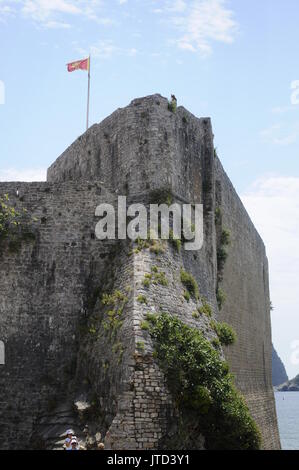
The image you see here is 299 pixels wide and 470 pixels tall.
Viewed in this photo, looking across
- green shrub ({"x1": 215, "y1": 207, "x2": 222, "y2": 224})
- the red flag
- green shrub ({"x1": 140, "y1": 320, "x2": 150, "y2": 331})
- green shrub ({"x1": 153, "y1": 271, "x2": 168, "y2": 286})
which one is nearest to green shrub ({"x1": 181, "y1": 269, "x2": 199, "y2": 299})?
green shrub ({"x1": 153, "y1": 271, "x2": 168, "y2": 286})

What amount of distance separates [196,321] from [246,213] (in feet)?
48.8

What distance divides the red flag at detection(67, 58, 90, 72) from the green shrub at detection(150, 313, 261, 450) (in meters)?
15.3

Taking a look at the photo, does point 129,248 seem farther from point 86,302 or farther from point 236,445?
point 236,445

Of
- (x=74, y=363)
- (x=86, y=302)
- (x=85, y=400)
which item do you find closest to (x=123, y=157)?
(x=86, y=302)

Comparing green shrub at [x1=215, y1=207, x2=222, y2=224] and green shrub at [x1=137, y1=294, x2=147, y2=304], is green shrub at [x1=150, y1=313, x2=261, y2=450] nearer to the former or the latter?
green shrub at [x1=137, y1=294, x2=147, y2=304]

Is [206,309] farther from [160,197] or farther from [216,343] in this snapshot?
[160,197]

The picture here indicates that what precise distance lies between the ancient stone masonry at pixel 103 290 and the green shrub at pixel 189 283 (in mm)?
335

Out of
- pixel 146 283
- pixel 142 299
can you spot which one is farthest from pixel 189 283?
pixel 142 299

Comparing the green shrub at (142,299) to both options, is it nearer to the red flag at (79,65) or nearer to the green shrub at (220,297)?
the green shrub at (220,297)

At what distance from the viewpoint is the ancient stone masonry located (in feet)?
49.5

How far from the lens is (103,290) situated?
18156 mm

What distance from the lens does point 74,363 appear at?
58.1 ft

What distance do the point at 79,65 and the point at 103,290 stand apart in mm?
13374

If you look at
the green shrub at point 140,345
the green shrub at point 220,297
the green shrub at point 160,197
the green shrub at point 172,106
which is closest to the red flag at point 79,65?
the green shrub at point 172,106
